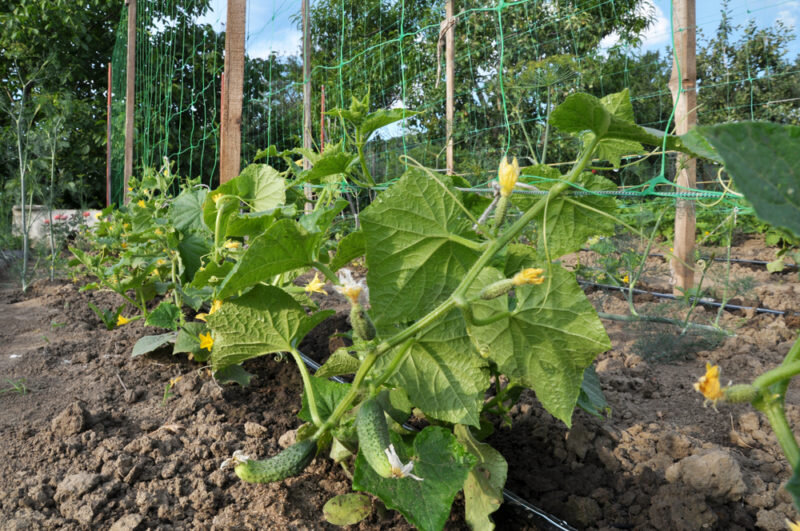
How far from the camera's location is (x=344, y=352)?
45.6 inches

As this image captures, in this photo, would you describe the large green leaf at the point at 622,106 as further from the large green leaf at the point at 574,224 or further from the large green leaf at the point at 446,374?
the large green leaf at the point at 446,374

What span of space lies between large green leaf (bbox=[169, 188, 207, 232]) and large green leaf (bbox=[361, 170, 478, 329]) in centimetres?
107

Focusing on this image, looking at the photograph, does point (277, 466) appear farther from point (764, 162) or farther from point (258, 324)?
point (764, 162)

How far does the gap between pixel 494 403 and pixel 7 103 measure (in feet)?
15.7

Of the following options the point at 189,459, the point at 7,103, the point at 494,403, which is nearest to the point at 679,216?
the point at 494,403

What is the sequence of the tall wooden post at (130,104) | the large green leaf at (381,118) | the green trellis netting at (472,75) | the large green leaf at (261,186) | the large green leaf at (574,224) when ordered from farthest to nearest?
the green trellis netting at (472,75), the tall wooden post at (130,104), the large green leaf at (261,186), the large green leaf at (381,118), the large green leaf at (574,224)

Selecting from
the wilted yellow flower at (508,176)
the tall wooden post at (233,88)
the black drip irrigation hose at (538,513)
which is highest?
the tall wooden post at (233,88)

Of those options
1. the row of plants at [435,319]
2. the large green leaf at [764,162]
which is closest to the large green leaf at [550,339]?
the row of plants at [435,319]

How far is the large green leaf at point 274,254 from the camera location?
0.95 metres

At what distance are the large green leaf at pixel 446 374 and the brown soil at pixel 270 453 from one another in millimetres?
315

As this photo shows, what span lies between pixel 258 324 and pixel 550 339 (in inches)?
23.9

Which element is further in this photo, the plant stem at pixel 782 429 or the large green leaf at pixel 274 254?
the large green leaf at pixel 274 254

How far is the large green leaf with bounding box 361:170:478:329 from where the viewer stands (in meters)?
0.97

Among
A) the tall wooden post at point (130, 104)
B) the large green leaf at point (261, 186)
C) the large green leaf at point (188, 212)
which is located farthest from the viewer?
the tall wooden post at point (130, 104)
